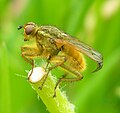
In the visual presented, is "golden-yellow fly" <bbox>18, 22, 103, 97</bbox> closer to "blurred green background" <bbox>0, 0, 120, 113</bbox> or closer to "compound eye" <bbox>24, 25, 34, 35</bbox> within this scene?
"compound eye" <bbox>24, 25, 34, 35</bbox>

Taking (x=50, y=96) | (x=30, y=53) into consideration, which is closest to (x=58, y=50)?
(x=30, y=53)

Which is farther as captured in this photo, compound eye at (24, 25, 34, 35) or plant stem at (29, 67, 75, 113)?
compound eye at (24, 25, 34, 35)

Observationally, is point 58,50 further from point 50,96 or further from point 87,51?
point 50,96

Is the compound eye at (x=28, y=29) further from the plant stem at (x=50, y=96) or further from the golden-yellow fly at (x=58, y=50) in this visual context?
the plant stem at (x=50, y=96)

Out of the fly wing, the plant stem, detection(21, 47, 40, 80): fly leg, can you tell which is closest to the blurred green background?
detection(21, 47, 40, 80): fly leg

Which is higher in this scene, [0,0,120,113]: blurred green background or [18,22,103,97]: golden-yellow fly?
[18,22,103,97]: golden-yellow fly
